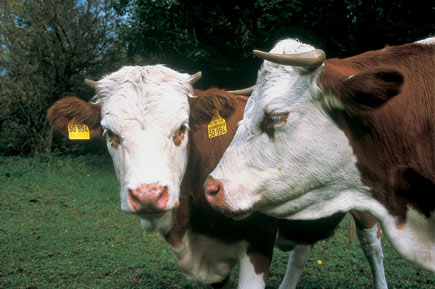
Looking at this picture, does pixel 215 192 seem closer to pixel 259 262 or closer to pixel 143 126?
pixel 143 126

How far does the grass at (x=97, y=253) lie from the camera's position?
5293mm

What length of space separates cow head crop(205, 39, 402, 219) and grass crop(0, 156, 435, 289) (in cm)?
280

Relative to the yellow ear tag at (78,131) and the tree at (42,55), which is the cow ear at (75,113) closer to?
the yellow ear tag at (78,131)

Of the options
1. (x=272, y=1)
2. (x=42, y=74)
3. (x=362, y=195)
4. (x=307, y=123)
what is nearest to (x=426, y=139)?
(x=362, y=195)

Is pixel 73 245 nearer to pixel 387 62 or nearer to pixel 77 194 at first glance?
pixel 77 194

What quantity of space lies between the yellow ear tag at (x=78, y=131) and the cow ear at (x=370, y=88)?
7.17 feet

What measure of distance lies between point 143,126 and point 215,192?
2.35ft

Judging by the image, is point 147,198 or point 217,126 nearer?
point 147,198

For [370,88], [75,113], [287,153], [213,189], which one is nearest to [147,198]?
[213,189]

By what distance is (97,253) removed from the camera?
6.55 meters

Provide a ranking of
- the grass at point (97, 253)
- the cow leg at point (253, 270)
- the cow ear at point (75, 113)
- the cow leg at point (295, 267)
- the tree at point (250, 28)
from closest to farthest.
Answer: the cow leg at point (253, 270) < the cow ear at point (75, 113) < the cow leg at point (295, 267) < the grass at point (97, 253) < the tree at point (250, 28)

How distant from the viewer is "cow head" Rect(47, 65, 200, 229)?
267cm

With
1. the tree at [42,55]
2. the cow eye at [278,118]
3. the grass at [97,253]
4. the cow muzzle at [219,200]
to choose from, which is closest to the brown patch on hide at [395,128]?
the cow eye at [278,118]

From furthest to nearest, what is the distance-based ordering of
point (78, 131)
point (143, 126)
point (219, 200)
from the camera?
point (78, 131) → point (143, 126) → point (219, 200)
